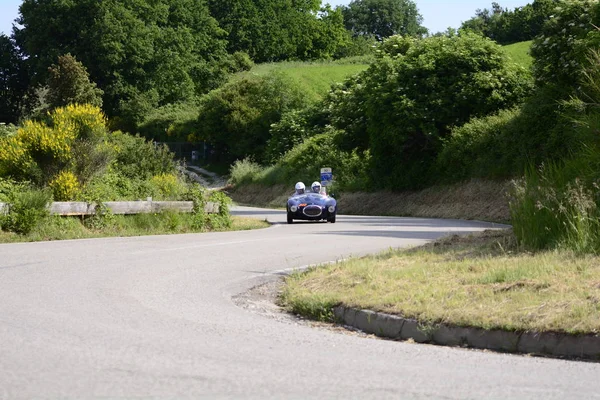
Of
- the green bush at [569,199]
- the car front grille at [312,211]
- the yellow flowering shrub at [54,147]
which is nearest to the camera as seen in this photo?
the green bush at [569,199]

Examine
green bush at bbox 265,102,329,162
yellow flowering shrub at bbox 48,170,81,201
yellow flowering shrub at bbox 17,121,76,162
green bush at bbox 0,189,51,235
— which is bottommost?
green bush at bbox 0,189,51,235

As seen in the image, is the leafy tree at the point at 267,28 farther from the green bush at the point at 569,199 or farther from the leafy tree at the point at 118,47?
the green bush at the point at 569,199

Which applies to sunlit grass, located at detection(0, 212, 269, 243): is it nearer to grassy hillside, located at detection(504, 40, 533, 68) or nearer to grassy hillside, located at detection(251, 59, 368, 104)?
grassy hillside, located at detection(504, 40, 533, 68)

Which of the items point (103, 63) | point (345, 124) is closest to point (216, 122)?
point (103, 63)

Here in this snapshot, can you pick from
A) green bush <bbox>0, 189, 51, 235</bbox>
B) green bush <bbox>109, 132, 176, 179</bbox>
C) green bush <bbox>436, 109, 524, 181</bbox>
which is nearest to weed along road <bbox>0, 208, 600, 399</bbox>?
green bush <bbox>0, 189, 51, 235</bbox>

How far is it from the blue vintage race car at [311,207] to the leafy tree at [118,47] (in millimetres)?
56817

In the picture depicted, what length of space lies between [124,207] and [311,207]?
25.4 feet

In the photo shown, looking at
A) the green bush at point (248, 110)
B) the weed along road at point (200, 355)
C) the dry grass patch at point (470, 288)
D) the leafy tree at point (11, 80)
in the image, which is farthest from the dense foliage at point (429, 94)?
the leafy tree at point (11, 80)

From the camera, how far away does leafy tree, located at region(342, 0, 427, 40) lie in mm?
154500

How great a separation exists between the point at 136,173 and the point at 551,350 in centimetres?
2577

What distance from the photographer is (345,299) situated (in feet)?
36.8

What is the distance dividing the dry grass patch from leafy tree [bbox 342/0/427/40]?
142436 mm

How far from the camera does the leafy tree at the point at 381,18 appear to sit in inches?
6083

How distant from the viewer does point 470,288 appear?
35.7 feet
